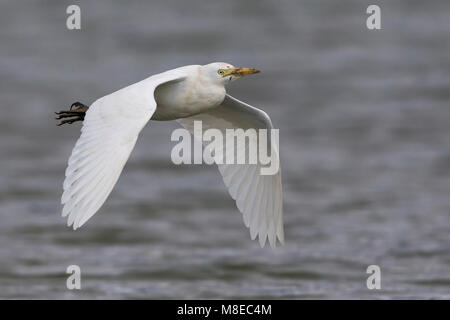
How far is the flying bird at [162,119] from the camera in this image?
8492 mm

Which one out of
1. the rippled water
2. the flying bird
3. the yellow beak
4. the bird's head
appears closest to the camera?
the flying bird

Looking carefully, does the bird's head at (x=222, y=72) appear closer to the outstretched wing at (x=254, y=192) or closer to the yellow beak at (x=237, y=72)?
the yellow beak at (x=237, y=72)

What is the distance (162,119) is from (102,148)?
1.70 meters

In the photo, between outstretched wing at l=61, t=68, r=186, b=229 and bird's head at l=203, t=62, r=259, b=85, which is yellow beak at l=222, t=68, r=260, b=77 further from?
outstretched wing at l=61, t=68, r=186, b=229

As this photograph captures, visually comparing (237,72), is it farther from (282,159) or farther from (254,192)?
(282,159)

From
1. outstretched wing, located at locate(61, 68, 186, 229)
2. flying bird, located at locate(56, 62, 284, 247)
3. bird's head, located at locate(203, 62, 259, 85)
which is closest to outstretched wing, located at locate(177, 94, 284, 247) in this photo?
flying bird, located at locate(56, 62, 284, 247)

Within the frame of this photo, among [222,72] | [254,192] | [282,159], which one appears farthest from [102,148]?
[282,159]

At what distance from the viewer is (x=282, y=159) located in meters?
22.4

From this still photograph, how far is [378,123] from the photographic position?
82.1 ft

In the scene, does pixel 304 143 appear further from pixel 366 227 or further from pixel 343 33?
pixel 343 33

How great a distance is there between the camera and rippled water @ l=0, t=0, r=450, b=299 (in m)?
15.9

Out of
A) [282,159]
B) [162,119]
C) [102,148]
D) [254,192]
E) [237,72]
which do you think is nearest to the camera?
[102,148]

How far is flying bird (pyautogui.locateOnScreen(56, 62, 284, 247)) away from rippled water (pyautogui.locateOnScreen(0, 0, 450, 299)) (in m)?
3.23

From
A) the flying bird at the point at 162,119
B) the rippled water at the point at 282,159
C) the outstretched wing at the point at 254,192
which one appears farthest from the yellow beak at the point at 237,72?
the rippled water at the point at 282,159
